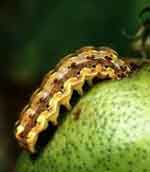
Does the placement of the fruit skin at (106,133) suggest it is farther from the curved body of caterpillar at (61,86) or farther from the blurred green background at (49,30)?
the blurred green background at (49,30)

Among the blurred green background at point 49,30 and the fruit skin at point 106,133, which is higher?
the fruit skin at point 106,133

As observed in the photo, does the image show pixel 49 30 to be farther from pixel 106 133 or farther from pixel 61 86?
pixel 106 133

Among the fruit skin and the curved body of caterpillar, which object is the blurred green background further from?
the fruit skin

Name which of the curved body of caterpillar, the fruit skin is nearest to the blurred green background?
the curved body of caterpillar

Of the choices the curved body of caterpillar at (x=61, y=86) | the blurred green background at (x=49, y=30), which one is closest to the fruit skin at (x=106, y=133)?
the curved body of caterpillar at (x=61, y=86)

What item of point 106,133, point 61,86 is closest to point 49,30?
point 61,86

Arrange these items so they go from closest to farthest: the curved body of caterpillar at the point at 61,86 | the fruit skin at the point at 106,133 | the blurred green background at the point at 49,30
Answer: the fruit skin at the point at 106,133 → the curved body of caterpillar at the point at 61,86 → the blurred green background at the point at 49,30

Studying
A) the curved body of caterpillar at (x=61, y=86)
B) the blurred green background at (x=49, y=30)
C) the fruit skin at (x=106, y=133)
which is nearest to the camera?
the fruit skin at (x=106, y=133)

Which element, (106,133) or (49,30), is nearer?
(106,133)
